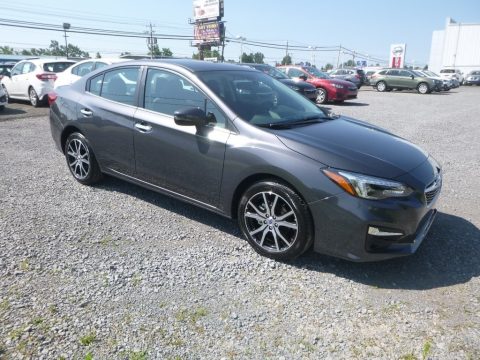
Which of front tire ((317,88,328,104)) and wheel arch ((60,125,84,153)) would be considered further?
front tire ((317,88,328,104))

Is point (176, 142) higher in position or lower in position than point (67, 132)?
higher

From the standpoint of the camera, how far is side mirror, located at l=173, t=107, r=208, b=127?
11.9 ft

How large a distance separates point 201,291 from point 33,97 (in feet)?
41.1

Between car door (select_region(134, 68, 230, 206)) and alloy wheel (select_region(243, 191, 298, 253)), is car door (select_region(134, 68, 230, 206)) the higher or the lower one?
the higher one

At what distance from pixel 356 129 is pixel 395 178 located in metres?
1.02

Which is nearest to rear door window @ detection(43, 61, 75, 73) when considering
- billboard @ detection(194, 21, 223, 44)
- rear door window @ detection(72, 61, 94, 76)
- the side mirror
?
rear door window @ detection(72, 61, 94, 76)

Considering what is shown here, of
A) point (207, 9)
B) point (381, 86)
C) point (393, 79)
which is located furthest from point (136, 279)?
point (207, 9)

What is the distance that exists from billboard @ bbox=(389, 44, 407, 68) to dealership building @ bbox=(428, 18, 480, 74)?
6012mm

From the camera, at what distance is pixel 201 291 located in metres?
3.05

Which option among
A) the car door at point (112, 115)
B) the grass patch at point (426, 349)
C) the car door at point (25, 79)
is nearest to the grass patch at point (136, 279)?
the car door at point (112, 115)

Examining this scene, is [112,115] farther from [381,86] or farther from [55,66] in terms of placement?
[381,86]

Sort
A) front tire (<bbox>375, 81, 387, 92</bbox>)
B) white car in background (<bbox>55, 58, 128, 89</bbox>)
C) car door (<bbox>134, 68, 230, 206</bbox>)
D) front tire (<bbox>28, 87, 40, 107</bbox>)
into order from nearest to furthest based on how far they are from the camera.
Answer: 1. car door (<bbox>134, 68, 230, 206</bbox>)
2. white car in background (<bbox>55, 58, 128, 89</bbox>)
3. front tire (<bbox>28, 87, 40, 107</bbox>)
4. front tire (<bbox>375, 81, 387, 92</bbox>)

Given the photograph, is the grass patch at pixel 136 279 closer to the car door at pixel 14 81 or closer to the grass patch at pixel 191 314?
the grass patch at pixel 191 314

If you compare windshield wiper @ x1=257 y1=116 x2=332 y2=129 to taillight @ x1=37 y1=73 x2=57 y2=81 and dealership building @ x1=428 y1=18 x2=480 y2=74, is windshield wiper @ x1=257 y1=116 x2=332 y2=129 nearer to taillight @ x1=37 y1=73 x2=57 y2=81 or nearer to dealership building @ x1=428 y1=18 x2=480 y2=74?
taillight @ x1=37 y1=73 x2=57 y2=81
